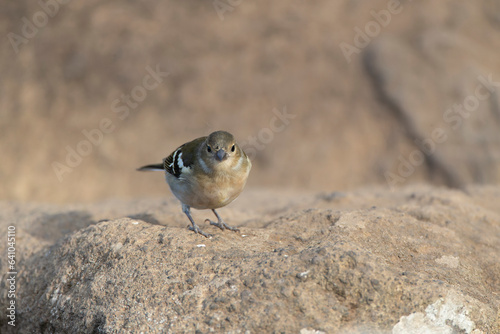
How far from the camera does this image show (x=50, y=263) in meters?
4.37

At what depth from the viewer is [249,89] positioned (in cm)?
1082

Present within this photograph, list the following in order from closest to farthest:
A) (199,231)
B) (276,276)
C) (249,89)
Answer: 1. (276,276)
2. (199,231)
3. (249,89)

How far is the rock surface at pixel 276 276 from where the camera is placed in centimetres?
310

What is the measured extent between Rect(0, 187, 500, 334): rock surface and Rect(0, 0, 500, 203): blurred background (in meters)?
5.26

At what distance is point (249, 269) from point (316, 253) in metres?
0.46

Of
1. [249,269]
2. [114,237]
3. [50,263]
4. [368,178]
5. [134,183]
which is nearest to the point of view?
[249,269]

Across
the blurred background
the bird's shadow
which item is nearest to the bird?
the bird's shadow

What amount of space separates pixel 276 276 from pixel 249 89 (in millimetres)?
7915

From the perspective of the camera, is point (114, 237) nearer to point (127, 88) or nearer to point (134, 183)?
point (134, 183)

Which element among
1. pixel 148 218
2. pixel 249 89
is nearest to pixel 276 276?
pixel 148 218

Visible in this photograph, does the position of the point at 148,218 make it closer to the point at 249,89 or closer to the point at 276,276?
the point at 276,276

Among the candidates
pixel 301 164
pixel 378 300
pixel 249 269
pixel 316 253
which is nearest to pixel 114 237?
pixel 249 269

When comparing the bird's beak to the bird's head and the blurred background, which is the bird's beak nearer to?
the bird's head

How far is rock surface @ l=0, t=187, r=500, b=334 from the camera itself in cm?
310
